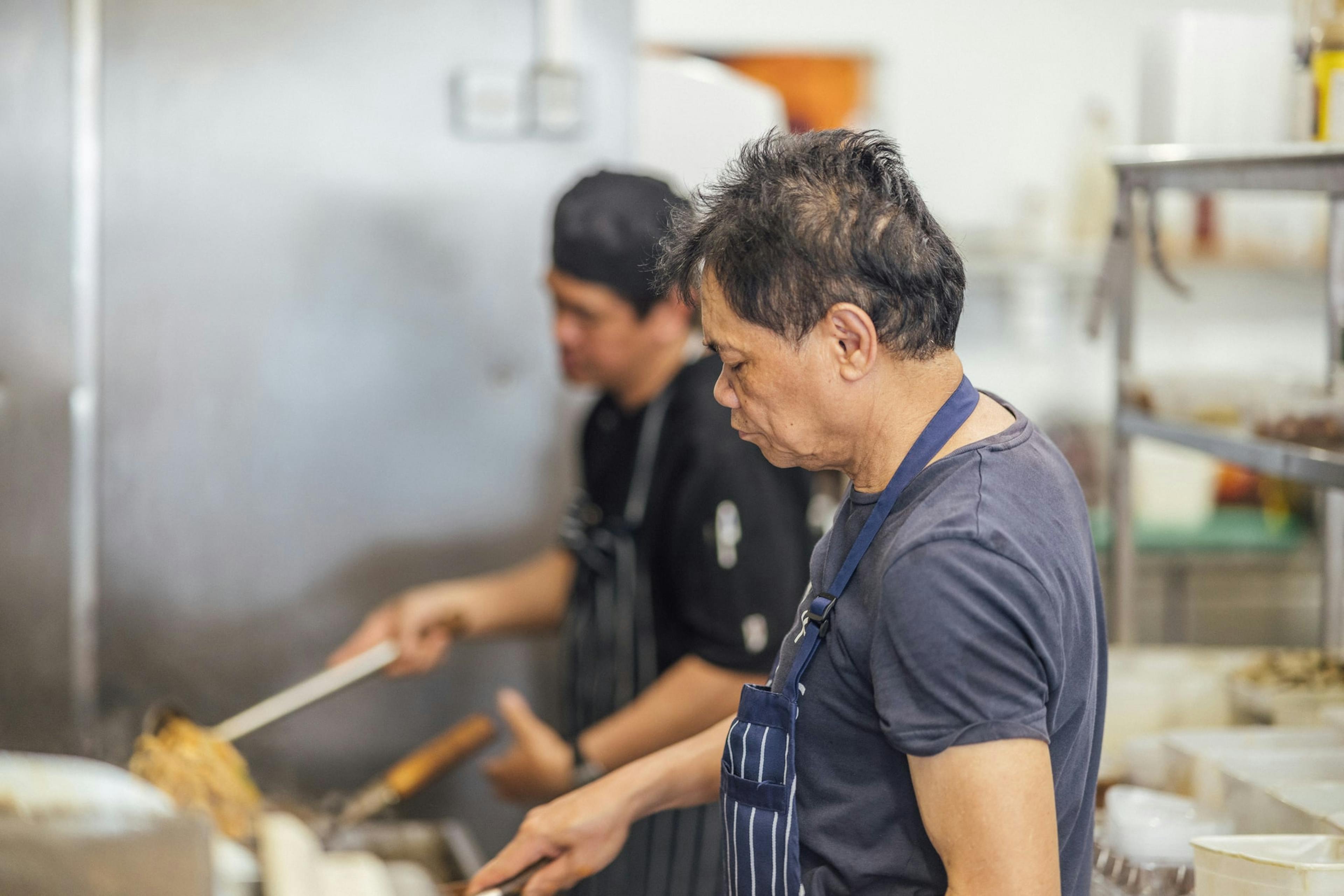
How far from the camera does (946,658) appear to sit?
82 centimetres

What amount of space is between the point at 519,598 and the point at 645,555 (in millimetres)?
414

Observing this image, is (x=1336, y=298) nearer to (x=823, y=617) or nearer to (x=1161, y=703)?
(x=1161, y=703)

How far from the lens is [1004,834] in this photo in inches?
32.1

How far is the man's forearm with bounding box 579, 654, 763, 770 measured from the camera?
5.69ft

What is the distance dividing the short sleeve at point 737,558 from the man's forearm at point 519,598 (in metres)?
0.47

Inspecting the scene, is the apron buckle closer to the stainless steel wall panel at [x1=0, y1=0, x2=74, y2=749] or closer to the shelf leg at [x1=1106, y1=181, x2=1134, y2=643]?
the shelf leg at [x1=1106, y1=181, x2=1134, y2=643]

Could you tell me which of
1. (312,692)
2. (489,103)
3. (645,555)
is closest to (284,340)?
(489,103)

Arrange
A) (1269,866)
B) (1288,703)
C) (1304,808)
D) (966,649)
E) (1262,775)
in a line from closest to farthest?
(966,649) < (1269,866) < (1304,808) < (1262,775) < (1288,703)

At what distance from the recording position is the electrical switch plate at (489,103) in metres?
2.30

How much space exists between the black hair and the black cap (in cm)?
85

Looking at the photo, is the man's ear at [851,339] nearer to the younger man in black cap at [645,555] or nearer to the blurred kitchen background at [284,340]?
the younger man in black cap at [645,555]

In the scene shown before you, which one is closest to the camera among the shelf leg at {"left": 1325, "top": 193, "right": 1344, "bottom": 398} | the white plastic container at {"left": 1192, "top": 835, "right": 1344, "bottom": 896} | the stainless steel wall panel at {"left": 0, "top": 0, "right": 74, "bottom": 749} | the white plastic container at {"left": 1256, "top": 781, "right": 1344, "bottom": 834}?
the white plastic container at {"left": 1192, "top": 835, "right": 1344, "bottom": 896}

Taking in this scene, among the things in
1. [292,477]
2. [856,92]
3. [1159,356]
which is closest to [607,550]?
[292,477]

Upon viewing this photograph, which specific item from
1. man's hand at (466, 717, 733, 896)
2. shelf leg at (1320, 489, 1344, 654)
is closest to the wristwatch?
man's hand at (466, 717, 733, 896)
